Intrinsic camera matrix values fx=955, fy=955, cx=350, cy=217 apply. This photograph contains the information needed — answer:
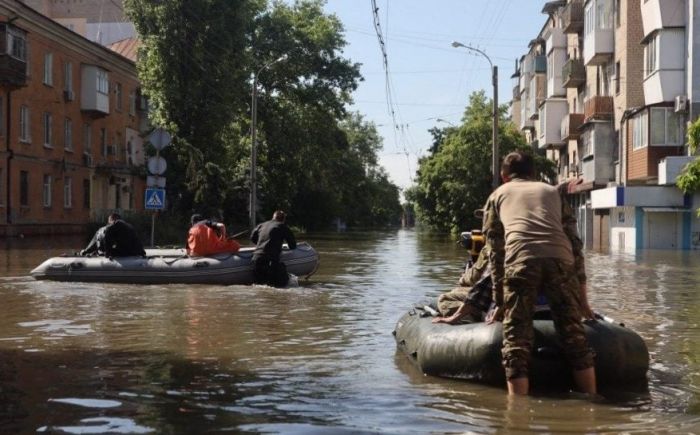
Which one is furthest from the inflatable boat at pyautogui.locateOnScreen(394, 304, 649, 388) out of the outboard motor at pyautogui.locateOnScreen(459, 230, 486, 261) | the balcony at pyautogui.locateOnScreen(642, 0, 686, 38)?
the balcony at pyautogui.locateOnScreen(642, 0, 686, 38)

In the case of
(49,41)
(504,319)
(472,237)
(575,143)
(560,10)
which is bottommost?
(504,319)

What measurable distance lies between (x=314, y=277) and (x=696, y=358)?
1222 centimetres

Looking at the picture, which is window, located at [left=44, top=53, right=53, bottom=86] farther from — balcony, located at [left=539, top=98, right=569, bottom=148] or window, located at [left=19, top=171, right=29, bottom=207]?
balcony, located at [left=539, top=98, right=569, bottom=148]

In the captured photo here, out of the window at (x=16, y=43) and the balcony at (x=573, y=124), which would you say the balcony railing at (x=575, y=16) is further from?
the window at (x=16, y=43)

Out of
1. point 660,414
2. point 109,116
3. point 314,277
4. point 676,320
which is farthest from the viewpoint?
point 109,116

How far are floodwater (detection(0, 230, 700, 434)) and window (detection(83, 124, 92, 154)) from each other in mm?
33046

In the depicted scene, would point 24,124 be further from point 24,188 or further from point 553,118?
point 553,118

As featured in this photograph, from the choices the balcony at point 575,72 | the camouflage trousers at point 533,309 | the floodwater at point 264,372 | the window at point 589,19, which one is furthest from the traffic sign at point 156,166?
the balcony at point 575,72

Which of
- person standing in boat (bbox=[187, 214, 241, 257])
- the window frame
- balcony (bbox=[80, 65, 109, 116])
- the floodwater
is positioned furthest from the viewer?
balcony (bbox=[80, 65, 109, 116])

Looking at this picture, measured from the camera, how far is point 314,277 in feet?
68.9

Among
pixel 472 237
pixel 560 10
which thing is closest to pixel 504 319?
pixel 472 237

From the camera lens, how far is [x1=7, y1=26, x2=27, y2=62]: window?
1490 inches

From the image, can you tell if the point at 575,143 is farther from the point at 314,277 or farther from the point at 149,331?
the point at 149,331

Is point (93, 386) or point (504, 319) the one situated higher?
point (504, 319)
